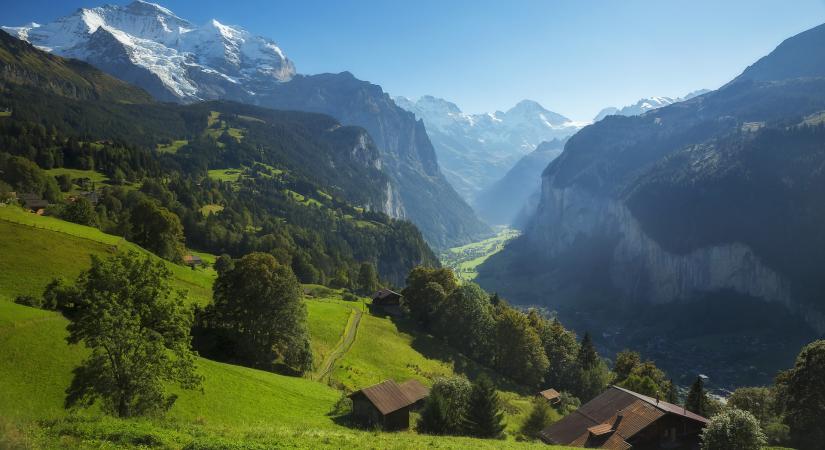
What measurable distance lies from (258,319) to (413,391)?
1747 cm

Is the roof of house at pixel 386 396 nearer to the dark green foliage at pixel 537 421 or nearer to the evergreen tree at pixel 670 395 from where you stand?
the dark green foliage at pixel 537 421

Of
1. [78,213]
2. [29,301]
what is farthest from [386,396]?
[78,213]

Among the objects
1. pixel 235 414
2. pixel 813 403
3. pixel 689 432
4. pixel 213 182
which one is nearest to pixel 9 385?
pixel 235 414

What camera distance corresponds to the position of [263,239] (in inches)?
5148

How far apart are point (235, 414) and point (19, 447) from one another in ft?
58.0

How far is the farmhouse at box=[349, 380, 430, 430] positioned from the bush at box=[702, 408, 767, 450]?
22.7 m

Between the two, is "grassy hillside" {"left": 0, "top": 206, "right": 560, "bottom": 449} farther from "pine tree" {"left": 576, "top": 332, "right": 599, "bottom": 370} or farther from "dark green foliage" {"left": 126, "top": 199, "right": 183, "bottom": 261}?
"pine tree" {"left": 576, "top": 332, "right": 599, "bottom": 370}

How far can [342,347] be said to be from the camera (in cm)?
6594

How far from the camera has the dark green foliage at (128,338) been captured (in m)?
24.4

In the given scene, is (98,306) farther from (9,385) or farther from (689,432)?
(689,432)

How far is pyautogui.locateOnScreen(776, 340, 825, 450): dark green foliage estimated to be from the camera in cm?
4678

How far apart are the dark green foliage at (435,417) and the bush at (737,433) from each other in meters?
19.0

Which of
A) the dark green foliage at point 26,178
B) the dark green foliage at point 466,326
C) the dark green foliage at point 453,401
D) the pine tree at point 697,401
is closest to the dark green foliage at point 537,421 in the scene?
the dark green foliage at point 453,401

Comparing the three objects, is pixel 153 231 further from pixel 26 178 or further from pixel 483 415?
pixel 483 415
